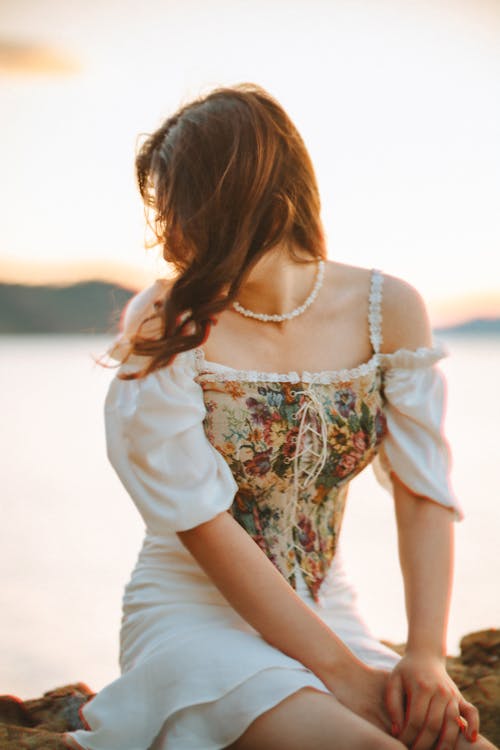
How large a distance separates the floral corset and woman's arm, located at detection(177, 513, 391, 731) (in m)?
0.17

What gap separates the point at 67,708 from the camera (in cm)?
203

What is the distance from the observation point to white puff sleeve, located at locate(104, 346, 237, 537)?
1447 mm

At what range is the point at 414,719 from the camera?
4.38 ft

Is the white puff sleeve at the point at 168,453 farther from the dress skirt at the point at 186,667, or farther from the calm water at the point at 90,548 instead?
the calm water at the point at 90,548

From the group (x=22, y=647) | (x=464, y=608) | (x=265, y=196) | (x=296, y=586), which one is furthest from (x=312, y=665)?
(x=464, y=608)

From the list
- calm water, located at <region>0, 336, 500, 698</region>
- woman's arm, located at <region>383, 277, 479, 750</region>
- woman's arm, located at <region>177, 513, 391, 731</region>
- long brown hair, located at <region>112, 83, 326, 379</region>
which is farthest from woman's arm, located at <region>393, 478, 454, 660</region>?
calm water, located at <region>0, 336, 500, 698</region>

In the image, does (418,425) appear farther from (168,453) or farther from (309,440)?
(168,453)

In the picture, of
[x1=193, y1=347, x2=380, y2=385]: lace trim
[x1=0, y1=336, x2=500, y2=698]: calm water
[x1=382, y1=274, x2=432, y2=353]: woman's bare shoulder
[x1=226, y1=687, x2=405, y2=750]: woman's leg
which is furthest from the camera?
[x1=0, y1=336, x2=500, y2=698]: calm water

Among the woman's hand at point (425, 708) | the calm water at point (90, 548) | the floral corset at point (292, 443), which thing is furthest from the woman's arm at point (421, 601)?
the calm water at point (90, 548)

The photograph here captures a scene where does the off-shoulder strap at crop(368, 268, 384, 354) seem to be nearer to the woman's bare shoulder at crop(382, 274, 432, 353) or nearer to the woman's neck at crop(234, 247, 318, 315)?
the woman's bare shoulder at crop(382, 274, 432, 353)

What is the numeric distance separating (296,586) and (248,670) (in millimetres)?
353

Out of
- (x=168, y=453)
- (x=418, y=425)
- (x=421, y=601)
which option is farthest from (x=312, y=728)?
(x=418, y=425)

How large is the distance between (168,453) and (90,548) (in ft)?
9.24

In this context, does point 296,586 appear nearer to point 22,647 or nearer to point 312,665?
point 312,665
